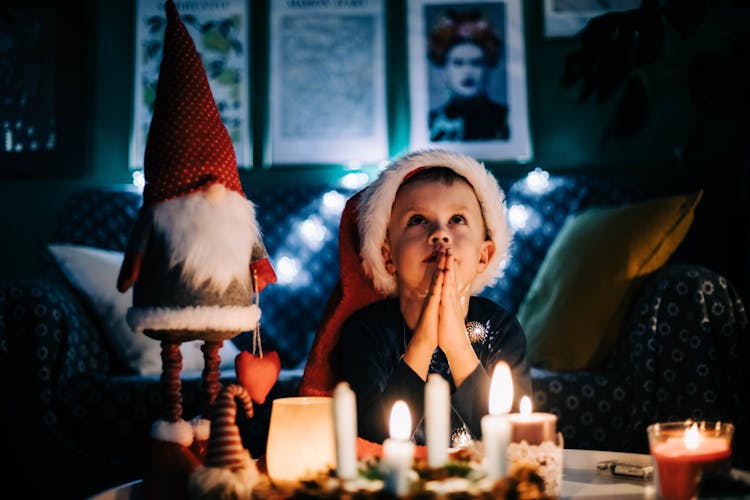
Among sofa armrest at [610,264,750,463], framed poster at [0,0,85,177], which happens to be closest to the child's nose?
sofa armrest at [610,264,750,463]

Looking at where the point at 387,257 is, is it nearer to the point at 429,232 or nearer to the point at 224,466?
the point at 429,232

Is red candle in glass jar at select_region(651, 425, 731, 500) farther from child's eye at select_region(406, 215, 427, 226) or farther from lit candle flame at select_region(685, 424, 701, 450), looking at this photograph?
child's eye at select_region(406, 215, 427, 226)

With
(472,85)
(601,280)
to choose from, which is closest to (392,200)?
(601,280)

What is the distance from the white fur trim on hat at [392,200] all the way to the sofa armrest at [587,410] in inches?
22.9

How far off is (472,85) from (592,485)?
93.2 inches

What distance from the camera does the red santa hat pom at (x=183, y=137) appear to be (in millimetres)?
1004

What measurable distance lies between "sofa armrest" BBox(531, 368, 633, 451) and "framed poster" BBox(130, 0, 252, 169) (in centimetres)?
178

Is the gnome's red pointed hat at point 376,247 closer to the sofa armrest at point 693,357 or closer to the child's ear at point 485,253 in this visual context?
the child's ear at point 485,253

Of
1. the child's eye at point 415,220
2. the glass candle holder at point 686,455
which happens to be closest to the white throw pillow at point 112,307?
the child's eye at point 415,220

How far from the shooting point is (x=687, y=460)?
79 centimetres

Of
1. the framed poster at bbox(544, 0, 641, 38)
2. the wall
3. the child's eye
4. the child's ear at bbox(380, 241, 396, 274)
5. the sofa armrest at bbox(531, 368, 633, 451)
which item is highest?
the framed poster at bbox(544, 0, 641, 38)

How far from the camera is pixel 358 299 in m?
1.51

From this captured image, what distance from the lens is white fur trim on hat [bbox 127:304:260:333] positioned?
3.13 feet

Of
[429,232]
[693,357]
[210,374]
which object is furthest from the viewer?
[693,357]
